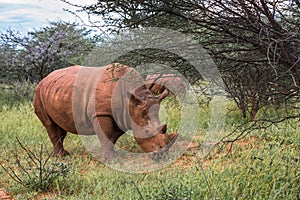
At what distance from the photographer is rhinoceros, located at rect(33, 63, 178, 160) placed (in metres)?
5.27

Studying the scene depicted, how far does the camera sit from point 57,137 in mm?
6484

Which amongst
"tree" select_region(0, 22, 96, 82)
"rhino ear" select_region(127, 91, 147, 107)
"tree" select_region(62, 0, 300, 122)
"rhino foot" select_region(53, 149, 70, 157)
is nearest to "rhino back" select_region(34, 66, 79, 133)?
"rhino foot" select_region(53, 149, 70, 157)

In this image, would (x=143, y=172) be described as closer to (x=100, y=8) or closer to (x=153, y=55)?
(x=153, y=55)

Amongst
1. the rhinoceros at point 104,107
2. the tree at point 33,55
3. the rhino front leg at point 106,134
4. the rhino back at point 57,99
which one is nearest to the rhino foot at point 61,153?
the rhinoceros at point 104,107

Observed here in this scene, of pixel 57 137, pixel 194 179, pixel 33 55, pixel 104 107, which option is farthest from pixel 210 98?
pixel 33 55

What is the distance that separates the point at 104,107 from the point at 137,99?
0.47 meters

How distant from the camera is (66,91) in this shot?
5992 millimetres

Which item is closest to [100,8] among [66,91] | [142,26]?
[142,26]

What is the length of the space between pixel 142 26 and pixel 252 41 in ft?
3.11

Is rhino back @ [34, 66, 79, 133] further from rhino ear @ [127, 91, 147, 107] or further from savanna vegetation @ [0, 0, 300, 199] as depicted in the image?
rhino ear @ [127, 91, 147, 107]

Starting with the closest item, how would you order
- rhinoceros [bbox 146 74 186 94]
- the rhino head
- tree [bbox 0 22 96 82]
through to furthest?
rhinoceros [bbox 146 74 186 94] < the rhino head < tree [bbox 0 22 96 82]

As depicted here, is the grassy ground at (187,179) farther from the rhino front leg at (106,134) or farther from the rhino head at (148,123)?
the rhino head at (148,123)

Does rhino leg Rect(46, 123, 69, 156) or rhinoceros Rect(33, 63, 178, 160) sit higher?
rhinoceros Rect(33, 63, 178, 160)

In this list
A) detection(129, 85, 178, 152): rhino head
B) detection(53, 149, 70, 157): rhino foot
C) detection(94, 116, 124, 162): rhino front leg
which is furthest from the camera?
detection(53, 149, 70, 157): rhino foot
